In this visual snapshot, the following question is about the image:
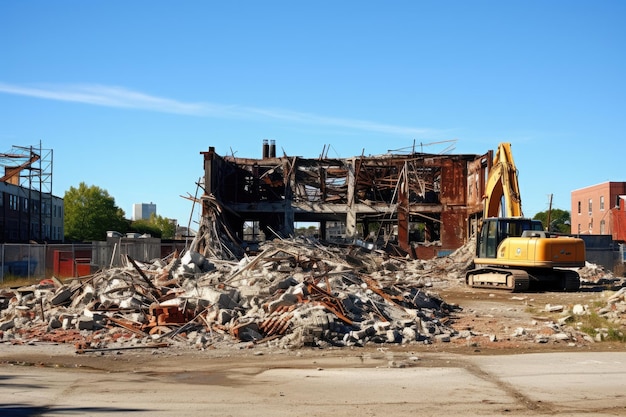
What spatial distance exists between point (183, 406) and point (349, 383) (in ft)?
9.77

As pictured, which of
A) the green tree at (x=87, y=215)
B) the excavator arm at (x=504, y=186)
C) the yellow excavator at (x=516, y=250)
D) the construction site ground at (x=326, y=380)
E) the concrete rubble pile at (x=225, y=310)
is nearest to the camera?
the construction site ground at (x=326, y=380)

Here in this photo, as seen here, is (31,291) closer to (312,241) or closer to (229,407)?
(229,407)

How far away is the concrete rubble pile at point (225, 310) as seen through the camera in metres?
16.1

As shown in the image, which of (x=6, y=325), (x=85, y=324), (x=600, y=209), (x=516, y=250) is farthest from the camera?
(x=600, y=209)

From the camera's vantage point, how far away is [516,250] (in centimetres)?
2586

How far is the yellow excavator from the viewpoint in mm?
25156

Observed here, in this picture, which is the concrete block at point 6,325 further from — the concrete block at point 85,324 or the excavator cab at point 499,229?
the excavator cab at point 499,229

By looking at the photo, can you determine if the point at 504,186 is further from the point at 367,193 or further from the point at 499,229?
the point at 367,193

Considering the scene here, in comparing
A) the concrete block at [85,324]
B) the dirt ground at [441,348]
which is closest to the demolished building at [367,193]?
the dirt ground at [441,348]

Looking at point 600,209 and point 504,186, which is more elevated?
point 600,209

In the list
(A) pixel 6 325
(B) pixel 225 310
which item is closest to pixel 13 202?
(A) pixel 6 325

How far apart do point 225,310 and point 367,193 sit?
1036 inches

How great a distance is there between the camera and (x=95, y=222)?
9369cm

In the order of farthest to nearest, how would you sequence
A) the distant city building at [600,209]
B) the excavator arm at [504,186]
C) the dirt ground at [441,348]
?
the distant city building at [600,209], the excavator arm at [504,186], the dirt ground at [441,348]
